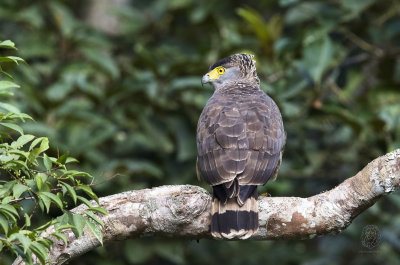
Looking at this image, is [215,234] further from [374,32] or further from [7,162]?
[374,32]

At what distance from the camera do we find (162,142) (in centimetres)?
707

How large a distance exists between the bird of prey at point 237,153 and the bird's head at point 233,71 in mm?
674

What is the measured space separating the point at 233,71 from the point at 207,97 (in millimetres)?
630

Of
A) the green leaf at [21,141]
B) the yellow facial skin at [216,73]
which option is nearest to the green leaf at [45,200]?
the green leaf at [21,141]

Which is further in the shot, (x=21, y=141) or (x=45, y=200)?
(x=21, y=141)

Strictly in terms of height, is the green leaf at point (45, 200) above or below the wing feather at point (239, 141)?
below

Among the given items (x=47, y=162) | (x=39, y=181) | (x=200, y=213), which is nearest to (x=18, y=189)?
(x=39, y=181)

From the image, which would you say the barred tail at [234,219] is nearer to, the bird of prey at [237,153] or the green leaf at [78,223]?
the bird of prey at [237,153]

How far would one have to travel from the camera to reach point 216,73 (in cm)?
654

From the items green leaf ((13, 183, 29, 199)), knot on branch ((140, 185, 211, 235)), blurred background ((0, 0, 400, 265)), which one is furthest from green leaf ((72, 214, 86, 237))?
blurred background ((0, 0, 400, 265))

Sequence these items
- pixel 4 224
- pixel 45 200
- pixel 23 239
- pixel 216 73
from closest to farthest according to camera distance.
Result: 1. pixel 23 239
2. pixel 4 224
3. pixel 45 200
4. pixel 216 73

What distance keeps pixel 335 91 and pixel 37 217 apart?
3398 mm

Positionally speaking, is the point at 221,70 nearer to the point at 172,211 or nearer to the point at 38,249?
the point at 172,211

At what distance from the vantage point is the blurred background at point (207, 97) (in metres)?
6.71
